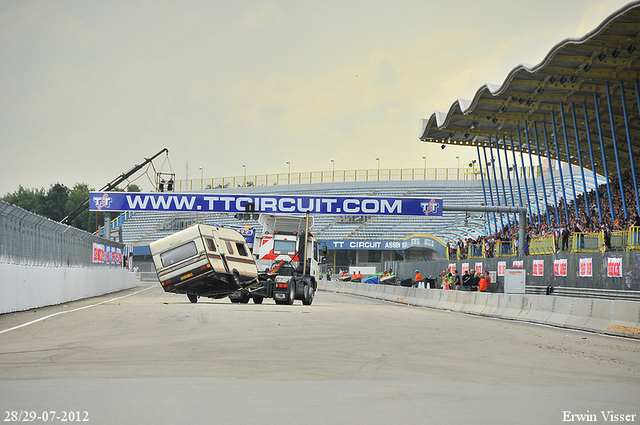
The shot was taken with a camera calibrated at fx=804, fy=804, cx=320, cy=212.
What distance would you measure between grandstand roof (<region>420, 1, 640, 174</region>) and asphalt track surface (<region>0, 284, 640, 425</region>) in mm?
19295

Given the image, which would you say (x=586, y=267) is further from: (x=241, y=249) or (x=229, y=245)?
(x=229, y=245)

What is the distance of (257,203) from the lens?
47438 mm

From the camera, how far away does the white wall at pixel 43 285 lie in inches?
827

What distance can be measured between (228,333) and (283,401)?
7.68 meters

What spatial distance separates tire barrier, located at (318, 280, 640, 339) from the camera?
1827cm

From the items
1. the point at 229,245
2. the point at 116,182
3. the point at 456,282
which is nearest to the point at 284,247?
the point at 229,245

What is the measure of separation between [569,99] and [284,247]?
21889mm

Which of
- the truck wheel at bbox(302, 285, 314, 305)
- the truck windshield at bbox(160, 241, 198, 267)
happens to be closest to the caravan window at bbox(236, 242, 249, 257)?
the truck windshield at bbox(160, 241, 198, 267)

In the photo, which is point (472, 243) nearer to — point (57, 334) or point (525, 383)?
point (57, 334)

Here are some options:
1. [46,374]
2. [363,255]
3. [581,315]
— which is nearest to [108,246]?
[581,315]

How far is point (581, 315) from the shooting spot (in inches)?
794

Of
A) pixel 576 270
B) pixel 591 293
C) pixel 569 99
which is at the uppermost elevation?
pixel 569 99

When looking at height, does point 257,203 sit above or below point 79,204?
below

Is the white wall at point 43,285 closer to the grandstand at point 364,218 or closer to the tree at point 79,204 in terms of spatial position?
the grandstand at point 364,218
